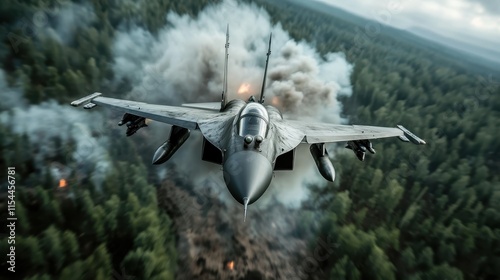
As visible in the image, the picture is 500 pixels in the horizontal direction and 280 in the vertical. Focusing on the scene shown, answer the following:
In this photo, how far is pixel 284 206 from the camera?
2397 centimetres

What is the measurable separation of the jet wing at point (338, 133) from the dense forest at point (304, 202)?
22.3 ft

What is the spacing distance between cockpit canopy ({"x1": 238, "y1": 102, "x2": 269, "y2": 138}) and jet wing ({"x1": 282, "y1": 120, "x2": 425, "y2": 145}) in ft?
12.9

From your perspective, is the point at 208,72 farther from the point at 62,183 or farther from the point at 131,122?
the point at 62,183

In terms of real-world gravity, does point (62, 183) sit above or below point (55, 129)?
below

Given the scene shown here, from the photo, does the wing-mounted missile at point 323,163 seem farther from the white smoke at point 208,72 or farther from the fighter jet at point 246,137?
the white smoke at point 208,72

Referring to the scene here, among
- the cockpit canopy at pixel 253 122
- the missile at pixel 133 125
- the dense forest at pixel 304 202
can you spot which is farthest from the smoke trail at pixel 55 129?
the cockpit canopy at pixel 253 122

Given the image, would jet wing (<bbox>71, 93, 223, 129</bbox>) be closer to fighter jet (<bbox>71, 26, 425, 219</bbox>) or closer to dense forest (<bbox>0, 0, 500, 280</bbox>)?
fighter jet (<bbox>71, 26, 425, 219</bbox>)

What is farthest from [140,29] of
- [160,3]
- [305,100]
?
[305,100]

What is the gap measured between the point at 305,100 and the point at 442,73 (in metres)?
64.6

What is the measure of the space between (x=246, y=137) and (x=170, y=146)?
8119 millimetres

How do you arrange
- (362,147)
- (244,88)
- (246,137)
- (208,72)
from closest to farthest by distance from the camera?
(246,137), (362,147), (244,88), (208,72)

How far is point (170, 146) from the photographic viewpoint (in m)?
18.2

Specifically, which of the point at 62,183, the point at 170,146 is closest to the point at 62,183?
the point at 62,183

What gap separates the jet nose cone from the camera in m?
10.7
